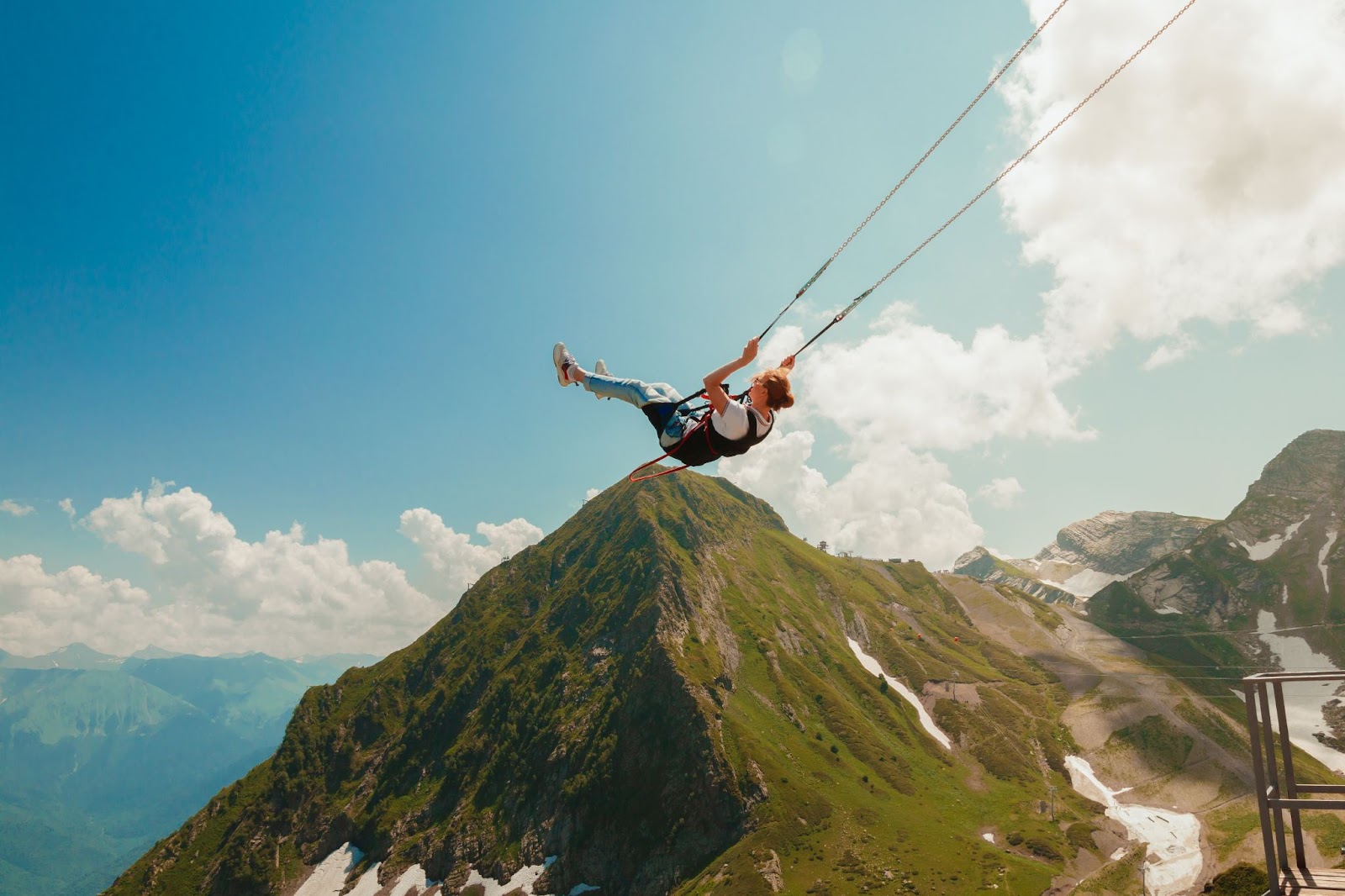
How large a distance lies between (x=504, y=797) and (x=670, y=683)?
167 ft

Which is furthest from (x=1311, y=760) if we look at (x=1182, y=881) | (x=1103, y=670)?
(x=1182, y=881)

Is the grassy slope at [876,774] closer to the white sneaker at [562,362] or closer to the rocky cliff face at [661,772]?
the rocky cliff face at [661,772]

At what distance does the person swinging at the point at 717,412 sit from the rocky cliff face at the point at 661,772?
111m

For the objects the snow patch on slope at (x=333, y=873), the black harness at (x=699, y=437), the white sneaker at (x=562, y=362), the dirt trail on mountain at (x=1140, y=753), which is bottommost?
the snow patch on slope at (x=333, y=873)

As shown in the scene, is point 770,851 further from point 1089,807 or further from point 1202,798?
point 1202,798

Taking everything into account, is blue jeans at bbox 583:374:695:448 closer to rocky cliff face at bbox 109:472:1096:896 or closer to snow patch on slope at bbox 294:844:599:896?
rocky cliff face at bbox 109:472:1096:896

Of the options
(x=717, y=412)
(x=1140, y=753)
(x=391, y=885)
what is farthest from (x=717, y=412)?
(x=1140, y=753)

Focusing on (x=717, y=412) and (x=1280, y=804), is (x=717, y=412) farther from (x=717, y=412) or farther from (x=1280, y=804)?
(x=1280, y=804)

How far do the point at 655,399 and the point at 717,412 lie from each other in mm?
2183

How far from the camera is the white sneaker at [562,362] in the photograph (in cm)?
1443

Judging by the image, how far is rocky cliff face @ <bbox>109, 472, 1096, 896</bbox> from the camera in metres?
116

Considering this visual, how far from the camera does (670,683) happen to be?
477 ft

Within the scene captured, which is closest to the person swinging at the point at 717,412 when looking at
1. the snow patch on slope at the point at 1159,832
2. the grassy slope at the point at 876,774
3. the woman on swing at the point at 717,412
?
the woman on swing at the point at 717,412

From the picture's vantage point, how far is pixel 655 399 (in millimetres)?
12445
